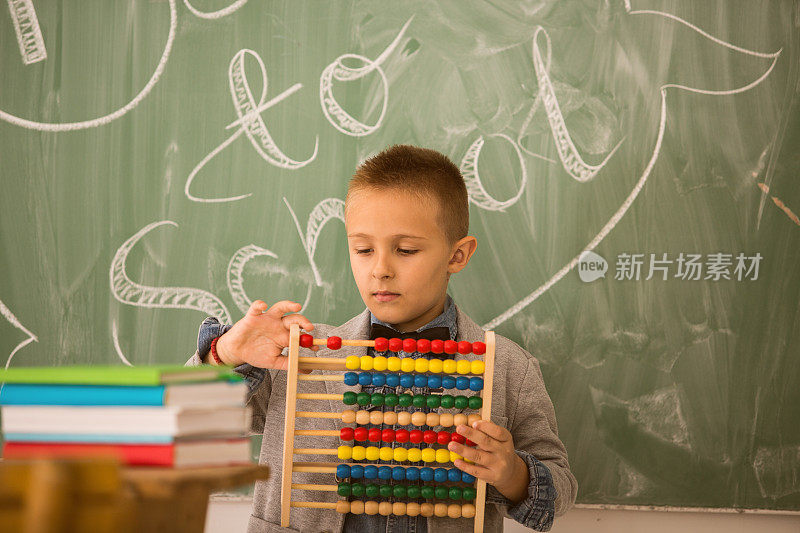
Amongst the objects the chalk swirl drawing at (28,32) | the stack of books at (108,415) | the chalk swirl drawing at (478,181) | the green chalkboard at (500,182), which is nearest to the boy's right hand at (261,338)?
the green chalkboard at (500,182)

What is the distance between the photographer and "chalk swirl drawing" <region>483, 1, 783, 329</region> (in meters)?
1.97

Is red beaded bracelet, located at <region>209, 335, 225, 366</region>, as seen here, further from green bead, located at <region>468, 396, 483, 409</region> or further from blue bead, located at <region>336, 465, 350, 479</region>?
green bead, located at <region>468, 396, 483, 409</region>

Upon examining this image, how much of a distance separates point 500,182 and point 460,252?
0.37 metres

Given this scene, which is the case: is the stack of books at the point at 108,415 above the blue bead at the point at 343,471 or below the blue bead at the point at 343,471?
above

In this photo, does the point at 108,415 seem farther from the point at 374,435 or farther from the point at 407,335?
the point at 407,335

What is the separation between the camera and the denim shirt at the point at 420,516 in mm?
1490

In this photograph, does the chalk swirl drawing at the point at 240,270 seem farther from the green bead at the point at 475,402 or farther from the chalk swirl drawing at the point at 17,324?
the green bead at the point at 475,402

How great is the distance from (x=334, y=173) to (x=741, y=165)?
123 centimetres

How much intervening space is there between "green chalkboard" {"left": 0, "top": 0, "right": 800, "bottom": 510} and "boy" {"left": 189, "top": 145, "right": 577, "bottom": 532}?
0.28 m

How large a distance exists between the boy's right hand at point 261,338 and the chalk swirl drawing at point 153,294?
49 centimetres

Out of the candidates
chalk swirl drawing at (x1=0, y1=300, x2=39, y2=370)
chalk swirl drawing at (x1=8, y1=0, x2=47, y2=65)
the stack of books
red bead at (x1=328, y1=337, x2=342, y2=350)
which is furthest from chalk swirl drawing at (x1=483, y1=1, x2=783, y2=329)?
chalk swirl drawing at (x1=8, y1=0, x2=47, y2=65)

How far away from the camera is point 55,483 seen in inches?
28.6

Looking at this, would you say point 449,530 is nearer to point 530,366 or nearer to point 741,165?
point 530,366

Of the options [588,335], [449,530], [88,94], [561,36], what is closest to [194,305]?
[88,94]
